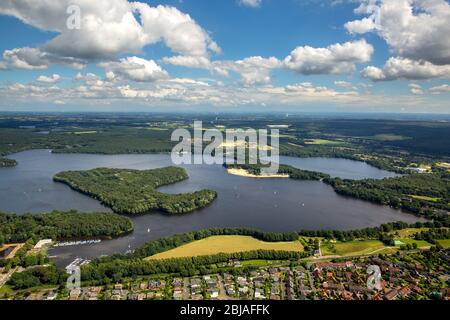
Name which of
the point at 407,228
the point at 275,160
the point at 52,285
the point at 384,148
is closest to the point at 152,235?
the point at 52,285

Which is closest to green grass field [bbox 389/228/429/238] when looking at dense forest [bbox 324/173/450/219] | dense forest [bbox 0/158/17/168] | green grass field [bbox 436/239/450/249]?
green grass field [bbox 436/239/450/249]

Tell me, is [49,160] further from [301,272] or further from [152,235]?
[301,272]

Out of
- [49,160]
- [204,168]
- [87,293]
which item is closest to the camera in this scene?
[87,293]

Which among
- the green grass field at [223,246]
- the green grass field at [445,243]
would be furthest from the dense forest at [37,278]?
the green grass field at [445,243]

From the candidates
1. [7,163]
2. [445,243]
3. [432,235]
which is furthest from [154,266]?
[7,163]

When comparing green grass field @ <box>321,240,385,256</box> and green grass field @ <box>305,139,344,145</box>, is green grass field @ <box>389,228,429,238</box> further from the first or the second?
green grass field @ <box>305,139,344,145</box>
